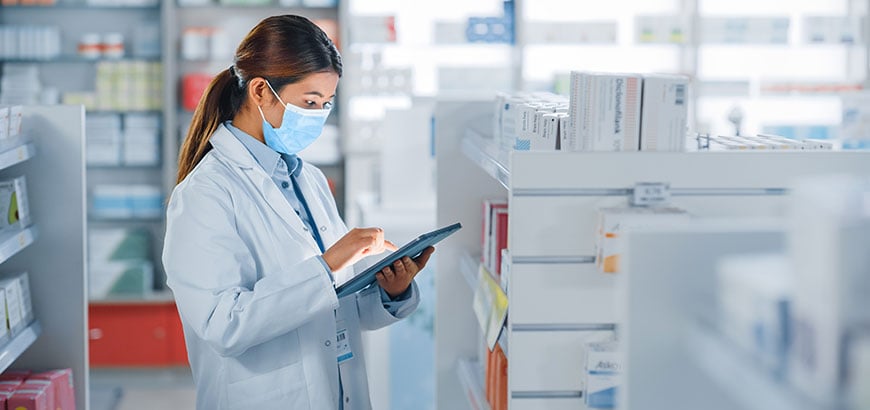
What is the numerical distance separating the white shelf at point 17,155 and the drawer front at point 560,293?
1726mm

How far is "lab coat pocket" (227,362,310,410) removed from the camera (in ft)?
7.89

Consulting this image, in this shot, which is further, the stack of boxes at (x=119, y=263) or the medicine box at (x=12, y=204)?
the stack of boxes at (x=119, y=263)

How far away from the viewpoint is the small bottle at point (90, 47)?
6.40 metres

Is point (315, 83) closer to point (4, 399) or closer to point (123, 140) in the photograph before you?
point (4, 399)

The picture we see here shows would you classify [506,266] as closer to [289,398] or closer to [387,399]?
[289,398]

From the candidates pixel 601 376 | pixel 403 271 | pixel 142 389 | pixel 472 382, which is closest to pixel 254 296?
pixel 403 271

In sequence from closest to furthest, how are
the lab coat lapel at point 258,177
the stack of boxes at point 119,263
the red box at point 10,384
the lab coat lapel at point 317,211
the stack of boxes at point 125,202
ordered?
1. the lab coat lapel at point 258,177
2. the lab coat lapel at point 317,211
3. the red box at point 10,384
4. the stack of boxes at point 119,263
5. the stack of boxes at point 125,202

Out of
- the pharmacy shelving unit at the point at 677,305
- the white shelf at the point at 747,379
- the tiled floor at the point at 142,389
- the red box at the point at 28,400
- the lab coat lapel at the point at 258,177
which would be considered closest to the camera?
the white shelf at the point at 747,379

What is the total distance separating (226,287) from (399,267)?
0.44m

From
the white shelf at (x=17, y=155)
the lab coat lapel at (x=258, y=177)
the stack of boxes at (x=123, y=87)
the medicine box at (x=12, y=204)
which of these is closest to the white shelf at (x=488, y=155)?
the lab coat lapel at (x=258, y=177)

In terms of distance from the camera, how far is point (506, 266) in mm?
2283

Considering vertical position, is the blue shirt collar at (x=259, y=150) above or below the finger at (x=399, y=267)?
above

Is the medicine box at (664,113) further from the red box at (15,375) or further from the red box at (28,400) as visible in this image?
the red box at (15,375)

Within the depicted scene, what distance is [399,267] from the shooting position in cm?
247
